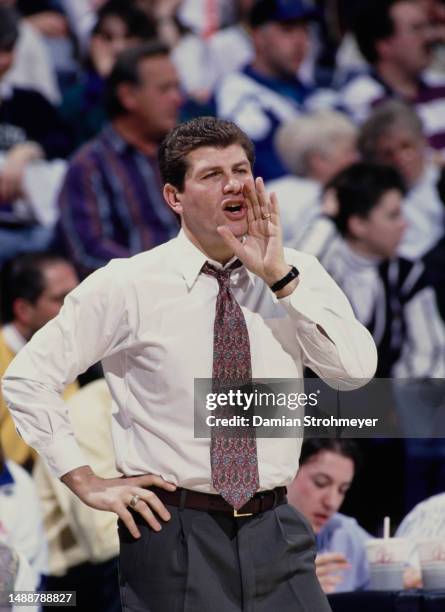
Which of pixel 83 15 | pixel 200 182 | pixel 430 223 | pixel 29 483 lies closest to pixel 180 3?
pixel 83 15

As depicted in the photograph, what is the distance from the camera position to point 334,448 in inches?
127

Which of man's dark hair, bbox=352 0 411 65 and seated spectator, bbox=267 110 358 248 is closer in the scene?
seated spectator, bbox=267 110 358 248

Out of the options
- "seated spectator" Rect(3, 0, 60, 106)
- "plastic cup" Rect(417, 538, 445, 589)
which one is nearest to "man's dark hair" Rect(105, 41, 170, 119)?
"seated spectator" Rect(3, 0, 60, 106)

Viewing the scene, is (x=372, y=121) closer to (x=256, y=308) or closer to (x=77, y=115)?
(x=77, y=115)

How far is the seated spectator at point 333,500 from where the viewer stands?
318cm

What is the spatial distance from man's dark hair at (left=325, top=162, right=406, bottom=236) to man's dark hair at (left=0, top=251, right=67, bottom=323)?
124 centimetres

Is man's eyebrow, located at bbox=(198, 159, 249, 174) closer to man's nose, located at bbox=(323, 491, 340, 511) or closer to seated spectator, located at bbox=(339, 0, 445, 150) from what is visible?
man's nose, located at bbox=(323, 491, 340, 511)

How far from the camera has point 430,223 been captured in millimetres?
5219

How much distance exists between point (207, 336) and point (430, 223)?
324 cm

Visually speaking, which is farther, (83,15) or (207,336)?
(83,15)

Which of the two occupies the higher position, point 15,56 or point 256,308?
point 15,56

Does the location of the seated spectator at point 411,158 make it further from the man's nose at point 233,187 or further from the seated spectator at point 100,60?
the man's nose at point 233,187

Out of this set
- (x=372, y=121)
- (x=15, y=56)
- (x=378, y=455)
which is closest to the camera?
(x=378, y=455)

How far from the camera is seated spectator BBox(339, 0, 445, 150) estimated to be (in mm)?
5469
